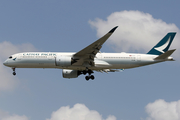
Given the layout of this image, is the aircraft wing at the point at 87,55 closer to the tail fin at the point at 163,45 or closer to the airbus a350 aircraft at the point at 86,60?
the airbus a350 aircraft at the point at 86,60

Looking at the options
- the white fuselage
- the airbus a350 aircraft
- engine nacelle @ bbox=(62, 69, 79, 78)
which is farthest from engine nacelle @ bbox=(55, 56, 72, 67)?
engine nacelle @ bbox=(62, 69, 79, 78)

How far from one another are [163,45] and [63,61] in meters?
15.5

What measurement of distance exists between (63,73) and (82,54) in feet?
22.7

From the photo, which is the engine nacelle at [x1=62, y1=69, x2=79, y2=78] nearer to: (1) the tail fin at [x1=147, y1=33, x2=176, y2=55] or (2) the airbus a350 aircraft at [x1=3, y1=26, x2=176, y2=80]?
Answer: (2) the airbus a350 aircraft at [x1=3, y1=26, x2=176, y2=80]

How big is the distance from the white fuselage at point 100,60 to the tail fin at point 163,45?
1470 millimetres

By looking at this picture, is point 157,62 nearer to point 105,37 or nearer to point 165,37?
point 165,37

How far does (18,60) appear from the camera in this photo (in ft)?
142

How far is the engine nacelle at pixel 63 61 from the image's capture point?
40500 mm

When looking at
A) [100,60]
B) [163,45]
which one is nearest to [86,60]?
[100,60]

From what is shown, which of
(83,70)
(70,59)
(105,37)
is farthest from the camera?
(83,70)

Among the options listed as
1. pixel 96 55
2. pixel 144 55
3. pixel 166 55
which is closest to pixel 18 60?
pixel 96 55

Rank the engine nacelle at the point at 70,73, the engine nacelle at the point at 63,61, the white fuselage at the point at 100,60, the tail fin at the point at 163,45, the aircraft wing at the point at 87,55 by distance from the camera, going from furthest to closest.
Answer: the engine nacelle at the point at 70,73
the tail fin at the point at 163,45
the white fuselage at the point at 100,60
the engine nacelle at the point at 63,61
the aircraft wing at the point at 87,55

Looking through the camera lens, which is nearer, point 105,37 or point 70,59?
point 105,37

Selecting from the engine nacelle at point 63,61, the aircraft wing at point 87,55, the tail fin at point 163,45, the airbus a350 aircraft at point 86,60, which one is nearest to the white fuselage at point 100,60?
the airbus a350 aircraft at point 86,60
